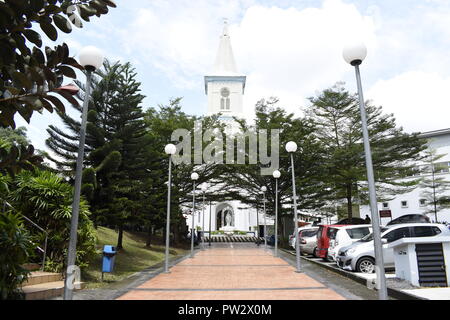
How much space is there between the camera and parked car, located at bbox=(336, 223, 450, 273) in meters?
9.89

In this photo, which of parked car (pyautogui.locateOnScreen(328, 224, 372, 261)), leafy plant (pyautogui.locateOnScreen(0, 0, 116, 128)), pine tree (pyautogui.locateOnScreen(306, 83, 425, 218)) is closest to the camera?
leafy plant (pyautogui.locateOnScreen(0, 0, 116, 128))

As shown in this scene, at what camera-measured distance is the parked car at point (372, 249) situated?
9891 mm

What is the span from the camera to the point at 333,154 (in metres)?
24.5

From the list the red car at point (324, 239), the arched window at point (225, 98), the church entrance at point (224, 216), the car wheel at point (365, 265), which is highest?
the arched window at point (225, 98)

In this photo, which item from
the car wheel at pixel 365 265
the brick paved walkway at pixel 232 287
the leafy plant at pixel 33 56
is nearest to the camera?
the leafy plant at pixel 33 56

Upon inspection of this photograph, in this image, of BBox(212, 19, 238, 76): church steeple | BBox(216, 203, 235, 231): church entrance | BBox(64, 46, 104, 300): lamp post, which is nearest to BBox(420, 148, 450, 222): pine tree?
BBox(216, 203, 235, 231): church entrance

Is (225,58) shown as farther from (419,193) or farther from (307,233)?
(307,233)

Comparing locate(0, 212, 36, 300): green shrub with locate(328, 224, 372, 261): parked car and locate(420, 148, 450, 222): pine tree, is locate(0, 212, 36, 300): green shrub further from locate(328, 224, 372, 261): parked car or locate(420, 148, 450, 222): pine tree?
locate(420, 148, 450, 222): pine tree

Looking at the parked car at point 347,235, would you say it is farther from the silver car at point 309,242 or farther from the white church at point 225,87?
the white church at point 225,87

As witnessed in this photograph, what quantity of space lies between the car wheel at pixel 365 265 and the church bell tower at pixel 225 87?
1658 inches

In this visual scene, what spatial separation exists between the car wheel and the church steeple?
148ft

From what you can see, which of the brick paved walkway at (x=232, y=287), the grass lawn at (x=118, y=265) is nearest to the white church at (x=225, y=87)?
the grass lawn at (x=118, y=265)

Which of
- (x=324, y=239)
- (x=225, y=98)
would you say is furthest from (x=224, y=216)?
(x=324, y=239)
